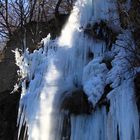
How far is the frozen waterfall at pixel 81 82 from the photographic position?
25.9 feet

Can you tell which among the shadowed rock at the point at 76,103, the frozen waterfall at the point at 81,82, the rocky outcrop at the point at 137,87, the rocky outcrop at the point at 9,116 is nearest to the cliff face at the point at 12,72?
the rocky outcrop at the point at 9,116

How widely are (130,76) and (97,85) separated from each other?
67cm

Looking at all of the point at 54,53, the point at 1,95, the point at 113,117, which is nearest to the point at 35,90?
the point at 54,53

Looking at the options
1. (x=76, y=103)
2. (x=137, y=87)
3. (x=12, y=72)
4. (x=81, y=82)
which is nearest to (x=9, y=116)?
(x=81, y=82)

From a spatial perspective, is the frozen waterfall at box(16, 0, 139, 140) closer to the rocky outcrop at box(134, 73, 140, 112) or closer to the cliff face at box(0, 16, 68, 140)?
the rocky outcrop at box(134, 73, 140, 112)

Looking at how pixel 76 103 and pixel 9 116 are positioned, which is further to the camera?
pixel 9 116

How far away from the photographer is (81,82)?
902 centimetres

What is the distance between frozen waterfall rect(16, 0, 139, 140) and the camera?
7.91m

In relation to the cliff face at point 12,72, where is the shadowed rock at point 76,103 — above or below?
below

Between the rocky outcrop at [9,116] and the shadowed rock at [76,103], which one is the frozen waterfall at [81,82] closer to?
the shadowed rock at [76,103]

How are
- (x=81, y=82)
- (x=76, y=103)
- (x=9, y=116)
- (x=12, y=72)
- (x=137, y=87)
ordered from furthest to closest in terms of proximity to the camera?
(x=12, y=72) → (x=9, y=116) → (x=81, y=82) → (x=76, y=103) → (x=137, y=87)

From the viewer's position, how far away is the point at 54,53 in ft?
32.6

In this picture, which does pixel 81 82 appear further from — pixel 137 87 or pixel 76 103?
pixel 137 87

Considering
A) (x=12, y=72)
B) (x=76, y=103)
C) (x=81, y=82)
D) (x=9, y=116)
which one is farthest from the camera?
(x=12, y=72)
